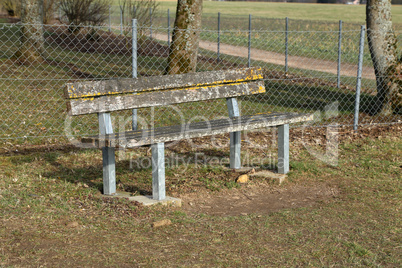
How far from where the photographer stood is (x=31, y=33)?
40.0 feet

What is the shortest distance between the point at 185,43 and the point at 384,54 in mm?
3960

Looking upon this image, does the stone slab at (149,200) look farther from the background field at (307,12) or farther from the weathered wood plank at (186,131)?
the background field at (307,12)

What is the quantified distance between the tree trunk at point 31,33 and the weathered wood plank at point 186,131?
7.77 metres

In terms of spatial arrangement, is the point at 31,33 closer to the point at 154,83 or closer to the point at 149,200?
the point at 154,83

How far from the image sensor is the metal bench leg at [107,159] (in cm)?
481

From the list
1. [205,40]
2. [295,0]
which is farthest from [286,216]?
[295,0]

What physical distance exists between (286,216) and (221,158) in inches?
76.7

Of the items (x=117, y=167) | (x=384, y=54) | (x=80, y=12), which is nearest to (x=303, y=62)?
(x=80, y=12)

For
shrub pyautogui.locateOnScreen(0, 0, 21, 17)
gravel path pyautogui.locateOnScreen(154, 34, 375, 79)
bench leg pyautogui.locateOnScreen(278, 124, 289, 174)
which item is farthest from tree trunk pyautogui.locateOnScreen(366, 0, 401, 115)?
shrub pyautogui.locateOnScreen(0, 0, 21, 17)

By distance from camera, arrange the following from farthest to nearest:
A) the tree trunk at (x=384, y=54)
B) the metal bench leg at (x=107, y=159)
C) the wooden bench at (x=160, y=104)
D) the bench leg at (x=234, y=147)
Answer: the tree trunk at (x=384, y=54) → the bench leg at (x=234, y=147) → the metal bench leg at (x=107, y=159) → the wooden bench at (x=160, y=104)

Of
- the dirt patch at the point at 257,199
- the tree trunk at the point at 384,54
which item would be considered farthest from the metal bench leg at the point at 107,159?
the tree trunk at the point at 384,54

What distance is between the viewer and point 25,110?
8.25 meters

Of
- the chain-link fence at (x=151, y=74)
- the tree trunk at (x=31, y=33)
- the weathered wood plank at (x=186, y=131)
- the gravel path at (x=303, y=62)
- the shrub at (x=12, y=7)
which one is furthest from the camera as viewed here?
the shrub at (x=12, y=7)

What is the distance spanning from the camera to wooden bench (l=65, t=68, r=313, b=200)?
4625 mm
